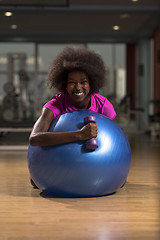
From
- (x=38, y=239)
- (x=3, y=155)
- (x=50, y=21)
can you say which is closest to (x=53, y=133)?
(x=38, y=239)

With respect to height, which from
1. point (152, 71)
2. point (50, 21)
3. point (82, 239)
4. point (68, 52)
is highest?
point (50, 21)

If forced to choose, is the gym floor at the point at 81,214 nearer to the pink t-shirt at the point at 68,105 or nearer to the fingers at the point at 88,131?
the fingers at the point at 88,131

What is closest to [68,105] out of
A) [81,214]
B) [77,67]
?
[77,67]

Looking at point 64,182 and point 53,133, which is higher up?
point 53,133

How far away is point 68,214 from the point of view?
202cm

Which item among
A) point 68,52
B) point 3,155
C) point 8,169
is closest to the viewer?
point 68,52

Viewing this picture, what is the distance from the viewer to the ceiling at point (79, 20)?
6132 millimetres

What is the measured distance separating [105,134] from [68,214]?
557 millimetres

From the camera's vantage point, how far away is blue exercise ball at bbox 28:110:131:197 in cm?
223

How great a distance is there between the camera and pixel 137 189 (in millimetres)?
2682

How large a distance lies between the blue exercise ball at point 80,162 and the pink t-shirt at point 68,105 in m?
0.10

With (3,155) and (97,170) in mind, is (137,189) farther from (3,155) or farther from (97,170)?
(3,155)

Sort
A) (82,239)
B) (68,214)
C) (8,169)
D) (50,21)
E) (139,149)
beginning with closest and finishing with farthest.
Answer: (82,239), (68,214), (8,169), (139,149), (50,21)

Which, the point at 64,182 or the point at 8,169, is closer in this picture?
the point at 64,182
